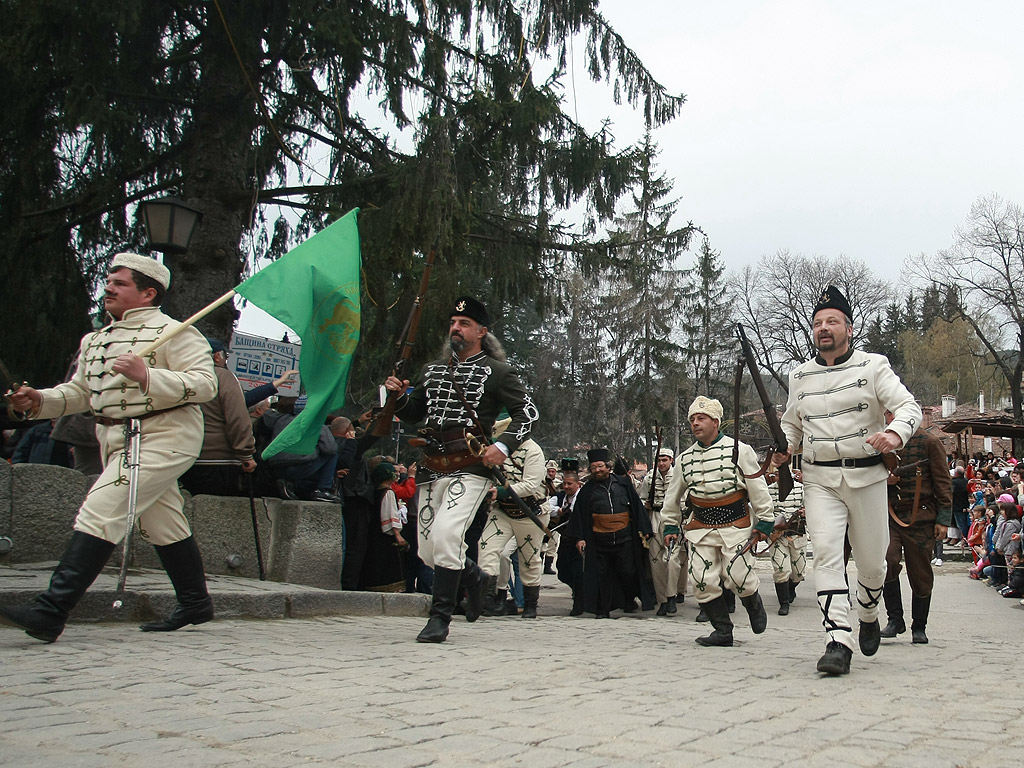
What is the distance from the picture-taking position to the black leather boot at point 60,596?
16.6ft

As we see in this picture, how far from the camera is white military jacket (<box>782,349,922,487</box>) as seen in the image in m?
5.88

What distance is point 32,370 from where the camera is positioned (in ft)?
40.3

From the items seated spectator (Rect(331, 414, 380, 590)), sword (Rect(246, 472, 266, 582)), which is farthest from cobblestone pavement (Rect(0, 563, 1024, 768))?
seated spectator (Rect(331, 414, 380, 590))

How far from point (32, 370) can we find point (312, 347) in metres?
7.03

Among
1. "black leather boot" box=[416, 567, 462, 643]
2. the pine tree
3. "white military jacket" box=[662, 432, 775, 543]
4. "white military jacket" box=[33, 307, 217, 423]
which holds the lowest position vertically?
"black leather boot" box=[416, 567, 462, 643]

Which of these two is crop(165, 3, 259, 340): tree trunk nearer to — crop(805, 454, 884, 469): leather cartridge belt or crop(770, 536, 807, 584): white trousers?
crop(770, 536, 807, 584): white trousers

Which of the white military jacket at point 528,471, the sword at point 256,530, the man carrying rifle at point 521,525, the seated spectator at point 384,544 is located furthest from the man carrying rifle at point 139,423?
the white military jacket at point 528,471

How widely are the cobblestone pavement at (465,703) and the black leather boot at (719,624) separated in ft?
1.31

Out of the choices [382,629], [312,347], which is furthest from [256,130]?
[382,629]

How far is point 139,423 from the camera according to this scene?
5551mm

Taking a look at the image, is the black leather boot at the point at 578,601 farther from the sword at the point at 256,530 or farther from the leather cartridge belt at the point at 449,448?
the leather cartridge belt at the point at 449,448

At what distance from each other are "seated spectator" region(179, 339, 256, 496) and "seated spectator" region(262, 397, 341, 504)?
604mm

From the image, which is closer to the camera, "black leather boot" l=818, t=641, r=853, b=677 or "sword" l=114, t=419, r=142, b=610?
"sword" l=114, t=419, r=142, b=610

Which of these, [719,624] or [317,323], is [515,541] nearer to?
[719,624]
